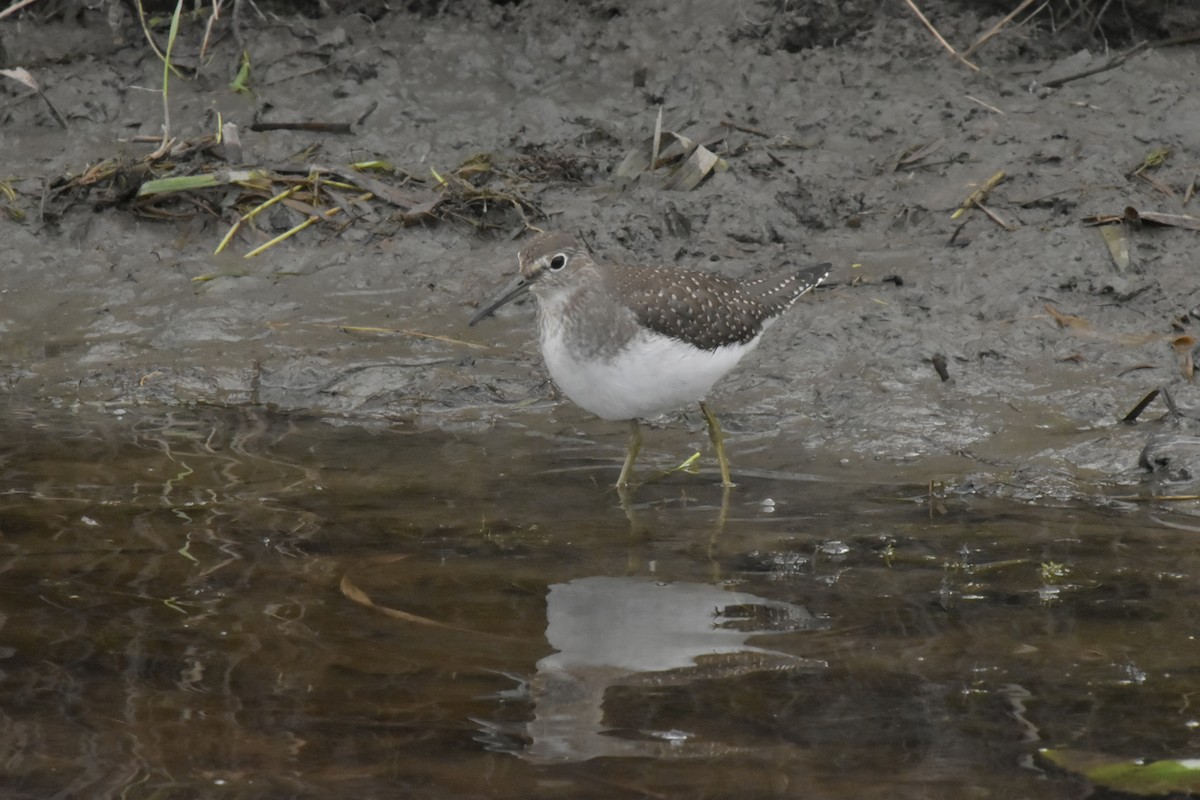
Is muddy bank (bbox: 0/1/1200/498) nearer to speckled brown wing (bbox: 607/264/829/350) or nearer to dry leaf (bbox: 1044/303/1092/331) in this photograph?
dry leaf (bbox: 1044/303/1092/331)

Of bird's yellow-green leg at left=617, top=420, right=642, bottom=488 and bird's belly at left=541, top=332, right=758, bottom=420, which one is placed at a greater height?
bird's belly at left=541, top=332, right=758, bottom=420

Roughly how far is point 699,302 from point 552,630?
197 cm

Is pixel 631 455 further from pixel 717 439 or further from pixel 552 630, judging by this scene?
pixel 552 630

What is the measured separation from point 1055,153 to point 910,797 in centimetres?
533

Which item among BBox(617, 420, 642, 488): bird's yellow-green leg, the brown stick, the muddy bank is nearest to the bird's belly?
BBox(617, 420, 642, 488): bird's yellow-green leg

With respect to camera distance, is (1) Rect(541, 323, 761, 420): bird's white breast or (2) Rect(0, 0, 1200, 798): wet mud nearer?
(2) Rect(0, 0, 1200, 798): wet mud

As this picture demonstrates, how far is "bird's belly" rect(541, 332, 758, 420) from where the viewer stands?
564cm

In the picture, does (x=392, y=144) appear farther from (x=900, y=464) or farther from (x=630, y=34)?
(x=900, y=464)

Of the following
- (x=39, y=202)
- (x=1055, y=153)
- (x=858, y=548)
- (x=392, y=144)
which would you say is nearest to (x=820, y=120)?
(x=1055, y=153)

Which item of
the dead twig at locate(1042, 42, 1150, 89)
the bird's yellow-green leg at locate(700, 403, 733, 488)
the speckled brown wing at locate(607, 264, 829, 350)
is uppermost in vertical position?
the dead twig at locate(1042, 42, 1150, 89)

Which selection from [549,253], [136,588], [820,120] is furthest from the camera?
[820,120]

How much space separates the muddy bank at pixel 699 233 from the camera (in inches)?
263

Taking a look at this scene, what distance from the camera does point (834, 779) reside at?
3506 mm

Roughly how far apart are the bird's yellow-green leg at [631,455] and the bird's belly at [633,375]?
21 centimetres
